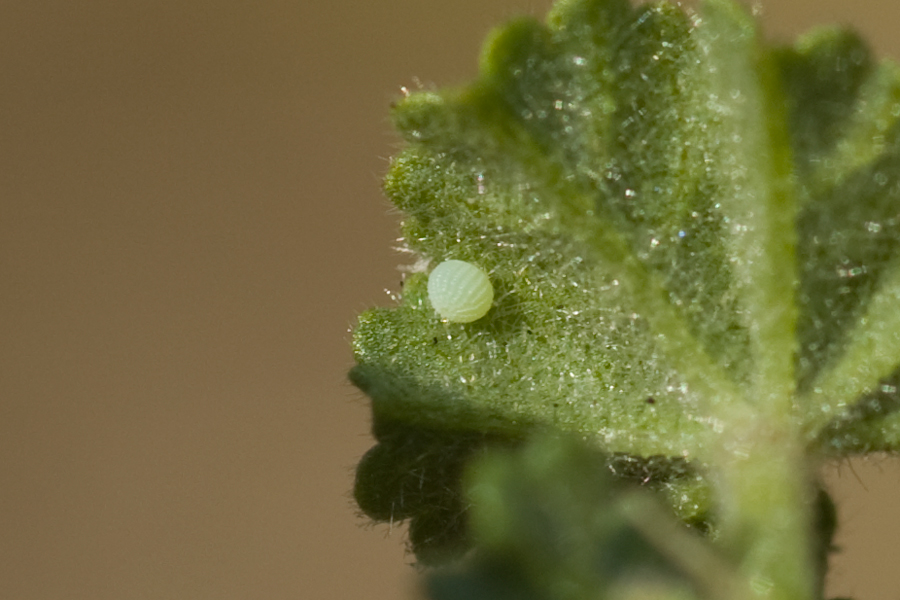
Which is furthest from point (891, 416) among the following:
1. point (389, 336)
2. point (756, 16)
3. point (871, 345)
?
point (389, 336)

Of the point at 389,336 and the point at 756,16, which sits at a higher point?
the point at 756,16

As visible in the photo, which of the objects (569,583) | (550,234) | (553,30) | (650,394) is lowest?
(569,583)

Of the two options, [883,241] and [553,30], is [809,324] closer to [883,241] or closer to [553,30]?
[883,241]
